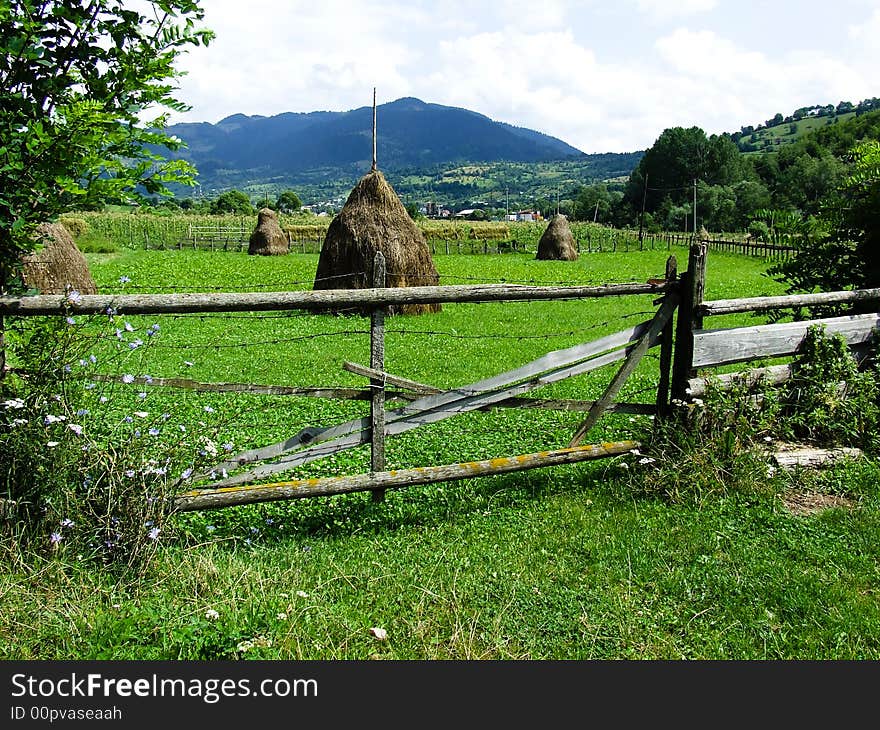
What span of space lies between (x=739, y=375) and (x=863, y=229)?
2557mm

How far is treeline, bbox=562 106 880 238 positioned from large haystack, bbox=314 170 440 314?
1768 inches

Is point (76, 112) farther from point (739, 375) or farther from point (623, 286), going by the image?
point (739, 375)

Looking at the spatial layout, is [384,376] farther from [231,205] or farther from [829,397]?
[231,205]

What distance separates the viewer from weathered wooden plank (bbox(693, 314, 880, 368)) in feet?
17.7

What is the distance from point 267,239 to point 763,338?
102 feet

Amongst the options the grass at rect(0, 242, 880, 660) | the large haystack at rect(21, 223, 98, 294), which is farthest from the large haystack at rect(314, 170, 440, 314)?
the grass at rect(0, 242, 880, 660)

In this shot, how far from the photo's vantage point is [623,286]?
5320mm

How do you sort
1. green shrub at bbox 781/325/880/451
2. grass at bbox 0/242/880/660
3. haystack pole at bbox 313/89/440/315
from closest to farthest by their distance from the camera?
grass at bbox 0/242/880/660 < green shrub at bbox 781/325/880/451 < haystack pole at bbox 313/89/440/315

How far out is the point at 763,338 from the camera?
572 centimetres

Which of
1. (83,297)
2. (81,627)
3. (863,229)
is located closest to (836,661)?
(81,627)

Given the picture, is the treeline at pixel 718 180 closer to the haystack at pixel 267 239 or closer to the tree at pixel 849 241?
the haystack at pixel 267 239

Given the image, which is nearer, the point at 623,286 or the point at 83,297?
the point at 83,297

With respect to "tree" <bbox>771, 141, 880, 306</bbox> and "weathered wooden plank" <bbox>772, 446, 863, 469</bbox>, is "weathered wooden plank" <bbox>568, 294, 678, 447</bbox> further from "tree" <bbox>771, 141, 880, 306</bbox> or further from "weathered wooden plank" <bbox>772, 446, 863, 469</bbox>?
"tree" <bbox>771, 141, 880, 306</bbox>

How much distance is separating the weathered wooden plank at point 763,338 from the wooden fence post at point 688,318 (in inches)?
2.2
